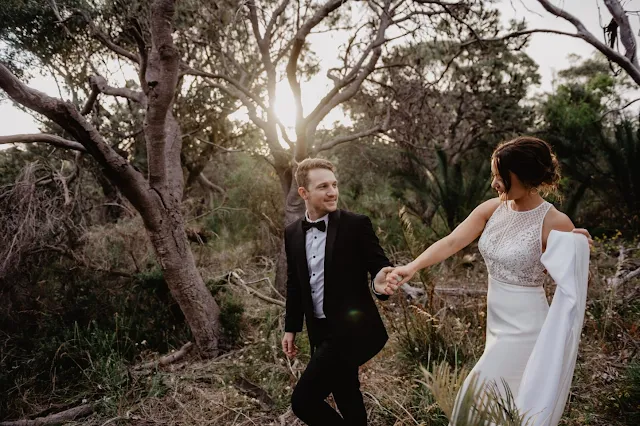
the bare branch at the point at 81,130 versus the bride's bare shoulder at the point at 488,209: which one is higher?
the bare branch at the point at 81,130

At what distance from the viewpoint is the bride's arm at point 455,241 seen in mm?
2787

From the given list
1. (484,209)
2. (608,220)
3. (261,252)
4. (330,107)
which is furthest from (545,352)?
(608,220)

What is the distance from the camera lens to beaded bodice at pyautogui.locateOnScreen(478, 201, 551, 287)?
258 cm

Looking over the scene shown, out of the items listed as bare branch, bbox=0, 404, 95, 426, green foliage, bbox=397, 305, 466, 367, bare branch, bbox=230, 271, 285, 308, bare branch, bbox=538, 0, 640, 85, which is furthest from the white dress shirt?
bare branch, bbox=538, 0, 640, 85

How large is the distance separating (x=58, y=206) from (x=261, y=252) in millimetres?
4864

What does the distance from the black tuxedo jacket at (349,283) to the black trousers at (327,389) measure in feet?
0.29

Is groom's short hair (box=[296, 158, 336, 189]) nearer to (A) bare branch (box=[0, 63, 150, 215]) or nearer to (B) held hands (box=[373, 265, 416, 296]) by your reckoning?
(B) held hands (box=[373, 265, 416, 296])

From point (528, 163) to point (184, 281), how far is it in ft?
13.4

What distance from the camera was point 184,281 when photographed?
5.22 m

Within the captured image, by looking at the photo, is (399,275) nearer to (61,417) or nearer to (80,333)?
(61,417)

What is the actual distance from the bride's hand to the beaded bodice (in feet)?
1.73

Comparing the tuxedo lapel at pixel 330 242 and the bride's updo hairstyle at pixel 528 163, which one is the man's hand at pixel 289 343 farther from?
the bride's updo hairstyle at pixel 528 163

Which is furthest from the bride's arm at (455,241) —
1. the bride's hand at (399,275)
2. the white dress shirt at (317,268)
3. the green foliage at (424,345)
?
the green foliage at (424,345)

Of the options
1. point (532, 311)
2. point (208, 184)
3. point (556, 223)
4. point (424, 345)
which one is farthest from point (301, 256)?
point (208, 184)
